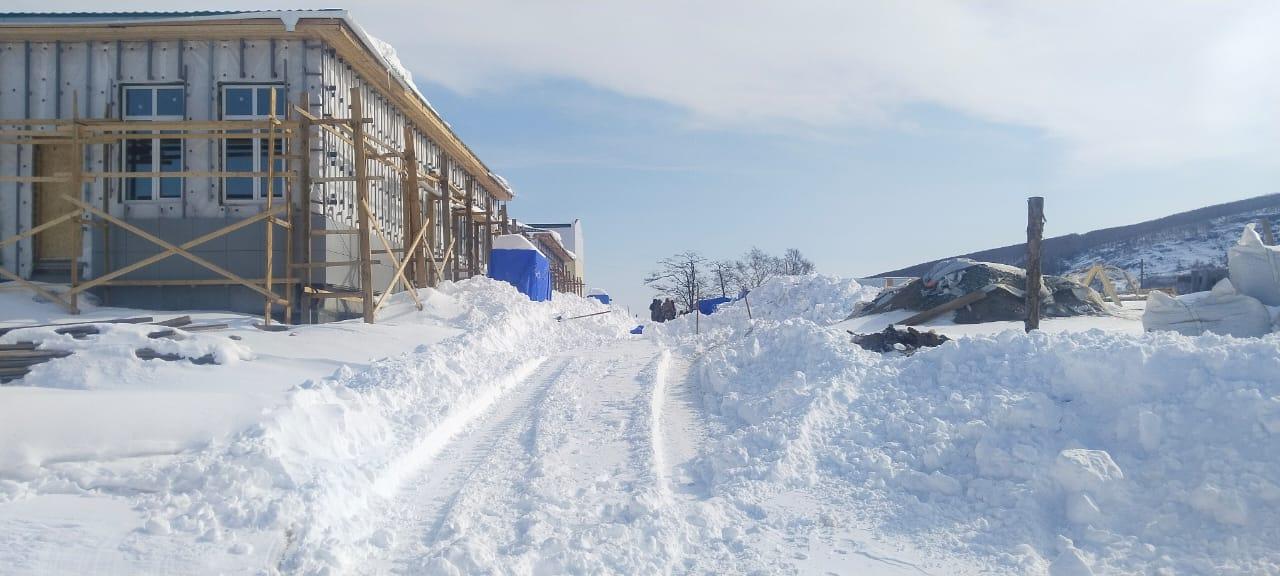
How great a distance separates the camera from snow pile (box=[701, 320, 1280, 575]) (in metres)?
5.00

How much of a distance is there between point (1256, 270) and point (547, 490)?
11.4 metres

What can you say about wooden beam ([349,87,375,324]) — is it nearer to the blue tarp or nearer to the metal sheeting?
the metal sheeting

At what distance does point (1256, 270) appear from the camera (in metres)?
11.8

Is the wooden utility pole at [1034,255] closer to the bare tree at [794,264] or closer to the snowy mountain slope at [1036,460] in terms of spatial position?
the snowy mountain slope at [1036,460]

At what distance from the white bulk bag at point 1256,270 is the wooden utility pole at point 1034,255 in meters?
3.12

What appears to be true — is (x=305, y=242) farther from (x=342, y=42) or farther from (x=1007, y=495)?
(x=1007, y=495)

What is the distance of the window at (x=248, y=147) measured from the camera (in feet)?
49.3

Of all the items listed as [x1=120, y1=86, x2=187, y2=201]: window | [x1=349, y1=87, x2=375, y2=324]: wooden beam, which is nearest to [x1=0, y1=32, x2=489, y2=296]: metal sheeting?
[x1=120, y1=86, x2=187, y2=201]: window

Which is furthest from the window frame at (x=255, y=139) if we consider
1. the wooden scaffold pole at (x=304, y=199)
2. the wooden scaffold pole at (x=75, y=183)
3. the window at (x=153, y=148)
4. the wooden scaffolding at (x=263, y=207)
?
the wooden scaffold pole at (x=75, y=183)

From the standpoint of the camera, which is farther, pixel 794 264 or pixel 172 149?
pixel 794 264

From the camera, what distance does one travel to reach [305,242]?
1411cm

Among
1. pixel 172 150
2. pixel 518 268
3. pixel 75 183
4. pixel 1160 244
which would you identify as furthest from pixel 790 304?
pixel 1160 244

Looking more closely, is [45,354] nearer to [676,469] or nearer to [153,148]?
[676,469]

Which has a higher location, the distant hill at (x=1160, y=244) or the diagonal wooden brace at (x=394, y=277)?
the distant hill at (x=1160, y=244)
